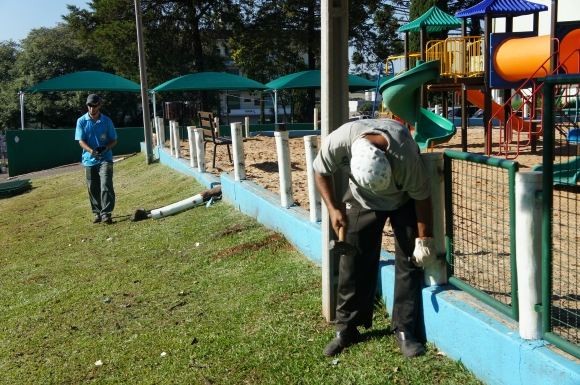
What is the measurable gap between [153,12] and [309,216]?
2891 centimetres

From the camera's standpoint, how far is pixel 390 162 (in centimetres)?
355

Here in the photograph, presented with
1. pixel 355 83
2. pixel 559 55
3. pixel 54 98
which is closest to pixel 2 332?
pixel 559 55

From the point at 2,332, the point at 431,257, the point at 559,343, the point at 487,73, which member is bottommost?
the point at 2,332

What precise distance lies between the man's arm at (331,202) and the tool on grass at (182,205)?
18.4 ft

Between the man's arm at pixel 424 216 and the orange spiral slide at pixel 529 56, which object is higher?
the orange spiral slide at pixel 529 56

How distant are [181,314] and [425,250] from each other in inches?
93.7

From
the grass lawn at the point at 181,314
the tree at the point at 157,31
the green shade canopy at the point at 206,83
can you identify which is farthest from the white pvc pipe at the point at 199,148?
the tree at the point at 157,31

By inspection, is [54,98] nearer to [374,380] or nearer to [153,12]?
[153,12]

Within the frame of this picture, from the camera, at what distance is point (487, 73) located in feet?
42.0

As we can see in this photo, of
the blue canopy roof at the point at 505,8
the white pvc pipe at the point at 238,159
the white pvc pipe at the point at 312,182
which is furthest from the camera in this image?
the blue canopy roof at the point at 505,8

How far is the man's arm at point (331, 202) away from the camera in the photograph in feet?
12.8

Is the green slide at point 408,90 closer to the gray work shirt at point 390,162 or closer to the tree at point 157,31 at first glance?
the gray work shirt at point 390,162

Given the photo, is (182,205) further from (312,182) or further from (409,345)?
(409,345)

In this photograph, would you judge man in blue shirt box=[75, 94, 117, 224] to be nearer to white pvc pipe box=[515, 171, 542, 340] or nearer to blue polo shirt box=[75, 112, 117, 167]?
blue polo shirt box=[75, 112, 117, 167]
